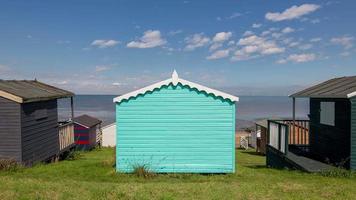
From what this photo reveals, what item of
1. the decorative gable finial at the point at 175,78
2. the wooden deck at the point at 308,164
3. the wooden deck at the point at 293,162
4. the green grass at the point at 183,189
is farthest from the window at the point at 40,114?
the wooden deck at the point at 308,164

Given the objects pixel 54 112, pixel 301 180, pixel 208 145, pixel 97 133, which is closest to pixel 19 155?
pixel 54 112

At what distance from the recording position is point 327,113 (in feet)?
46.2

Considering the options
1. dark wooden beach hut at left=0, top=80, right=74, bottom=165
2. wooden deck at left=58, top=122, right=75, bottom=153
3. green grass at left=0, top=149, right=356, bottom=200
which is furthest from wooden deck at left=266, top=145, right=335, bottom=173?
wooden deck at left=58, top=122, right=75, bottom=153

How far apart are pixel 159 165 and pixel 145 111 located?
2090mm

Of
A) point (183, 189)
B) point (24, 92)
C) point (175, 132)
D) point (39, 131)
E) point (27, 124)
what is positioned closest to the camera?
point (183, 189)

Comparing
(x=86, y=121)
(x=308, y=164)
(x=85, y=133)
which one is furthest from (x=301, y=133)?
(x=86, y=121)

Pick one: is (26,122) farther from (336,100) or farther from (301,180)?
(336,100)

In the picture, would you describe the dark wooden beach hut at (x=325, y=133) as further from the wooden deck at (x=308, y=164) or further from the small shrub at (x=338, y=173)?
the small shrub at (x=338, y=173)

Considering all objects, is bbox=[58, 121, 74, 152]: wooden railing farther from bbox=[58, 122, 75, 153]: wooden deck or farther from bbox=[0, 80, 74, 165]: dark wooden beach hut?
bbox=[0, 80, 74, 165]: dark wooden beach hut

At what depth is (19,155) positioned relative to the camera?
13695mm

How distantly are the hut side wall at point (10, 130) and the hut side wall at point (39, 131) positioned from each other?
248mm

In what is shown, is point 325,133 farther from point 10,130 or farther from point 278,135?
point 10,130

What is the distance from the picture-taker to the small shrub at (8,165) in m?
12.7

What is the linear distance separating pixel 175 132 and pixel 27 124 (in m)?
7.02
